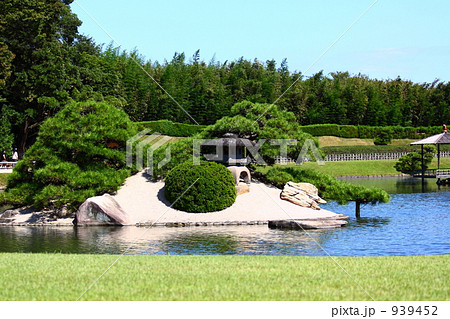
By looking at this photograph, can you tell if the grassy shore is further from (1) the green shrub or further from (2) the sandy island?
(2) the sandy island

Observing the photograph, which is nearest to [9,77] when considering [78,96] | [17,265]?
[78,96]

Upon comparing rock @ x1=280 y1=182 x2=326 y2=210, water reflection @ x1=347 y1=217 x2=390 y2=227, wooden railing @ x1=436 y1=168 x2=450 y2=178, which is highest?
wooden railing @ x1=436 y1=168 x2=450 y2=178

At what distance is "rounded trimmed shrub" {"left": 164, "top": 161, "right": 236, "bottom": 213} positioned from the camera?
54.9 ft

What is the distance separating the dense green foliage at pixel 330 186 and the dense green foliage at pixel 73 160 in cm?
535

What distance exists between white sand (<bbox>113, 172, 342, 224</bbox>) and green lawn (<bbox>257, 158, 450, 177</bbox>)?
2273 centimetres

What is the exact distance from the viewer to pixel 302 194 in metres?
18.2

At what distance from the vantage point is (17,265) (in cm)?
809

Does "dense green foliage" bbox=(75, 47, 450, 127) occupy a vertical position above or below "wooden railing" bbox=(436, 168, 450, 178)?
above

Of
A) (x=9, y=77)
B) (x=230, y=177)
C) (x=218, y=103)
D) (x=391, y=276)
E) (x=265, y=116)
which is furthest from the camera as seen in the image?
(x=218, y=103)

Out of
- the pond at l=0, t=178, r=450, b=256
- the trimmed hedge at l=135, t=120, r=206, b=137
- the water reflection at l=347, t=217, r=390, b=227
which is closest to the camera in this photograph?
the pond at l=0, t=178, r=450, b=256

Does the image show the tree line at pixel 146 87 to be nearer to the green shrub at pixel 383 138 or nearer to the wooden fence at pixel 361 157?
the green shrub at pixel 383 138

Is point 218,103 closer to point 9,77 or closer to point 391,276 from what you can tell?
point 9,77
